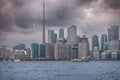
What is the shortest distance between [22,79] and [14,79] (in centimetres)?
222

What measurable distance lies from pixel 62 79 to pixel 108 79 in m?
12.1

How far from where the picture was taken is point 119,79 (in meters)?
96.2

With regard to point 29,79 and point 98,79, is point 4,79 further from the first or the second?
point 98,79

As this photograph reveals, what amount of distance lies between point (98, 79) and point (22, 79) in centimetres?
1992

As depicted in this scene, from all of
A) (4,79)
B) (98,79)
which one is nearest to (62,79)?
(98,79)

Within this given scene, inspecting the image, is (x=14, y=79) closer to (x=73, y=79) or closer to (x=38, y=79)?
(x=38, y=79)

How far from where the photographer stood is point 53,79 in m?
101

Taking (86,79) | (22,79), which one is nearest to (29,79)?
(22,79)

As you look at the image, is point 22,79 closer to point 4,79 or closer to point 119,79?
point 4,79

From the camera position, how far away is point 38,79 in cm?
10012

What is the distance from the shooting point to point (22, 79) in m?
99.9

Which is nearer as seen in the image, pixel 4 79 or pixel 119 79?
pixel 119 79

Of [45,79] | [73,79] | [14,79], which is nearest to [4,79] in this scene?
[14,79]

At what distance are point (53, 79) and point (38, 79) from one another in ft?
13.5
